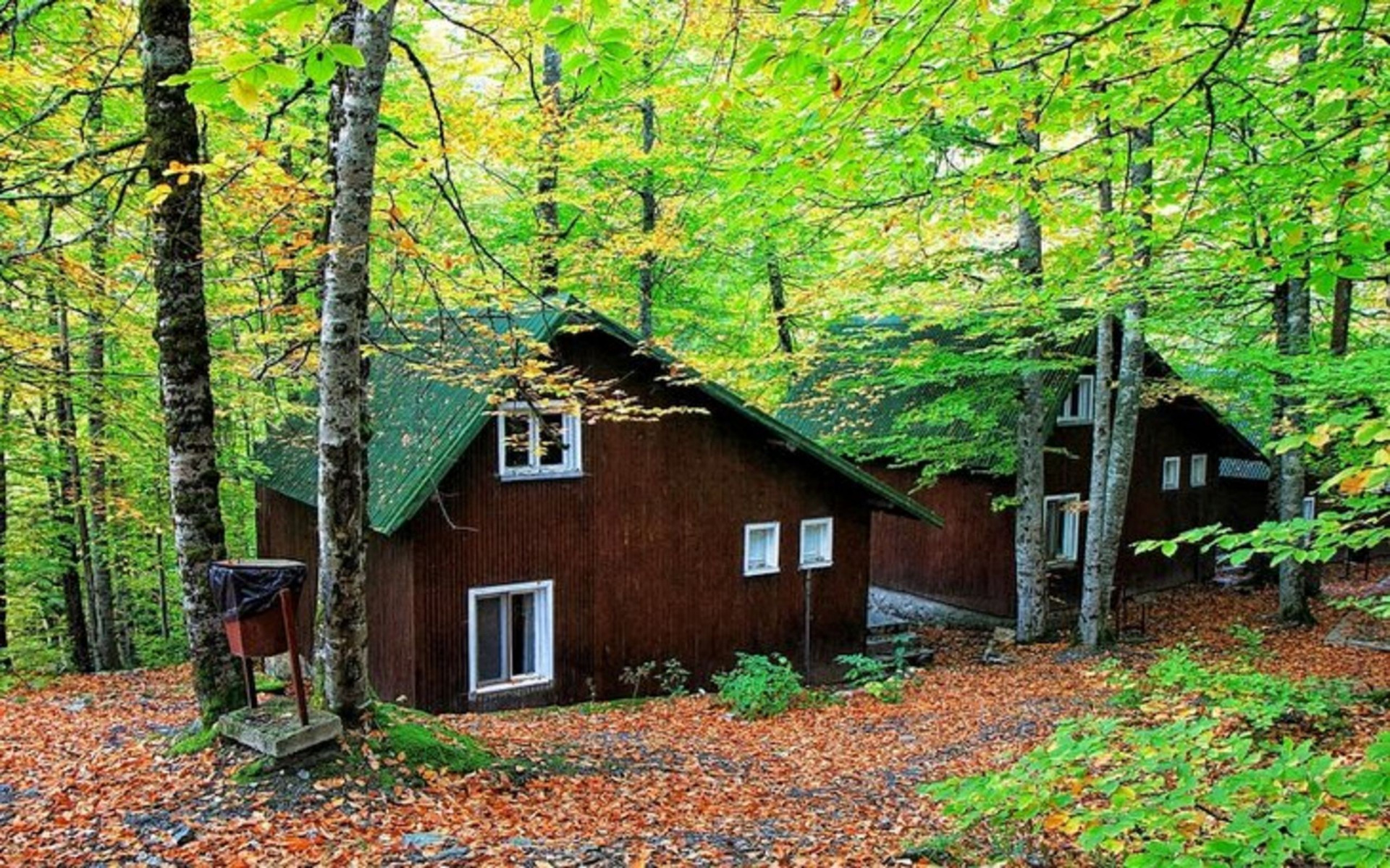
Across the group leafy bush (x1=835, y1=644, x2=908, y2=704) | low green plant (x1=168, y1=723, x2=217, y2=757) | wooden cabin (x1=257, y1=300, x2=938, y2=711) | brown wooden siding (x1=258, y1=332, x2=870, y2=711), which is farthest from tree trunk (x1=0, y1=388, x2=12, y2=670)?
leafy bush (x1=835, y1=644, x2=908, y2=704)

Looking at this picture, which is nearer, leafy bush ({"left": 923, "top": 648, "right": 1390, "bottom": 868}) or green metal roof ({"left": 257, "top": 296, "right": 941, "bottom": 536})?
leafy bush ({"left": 923, "top": 648, "right": 1390, "bottom": 868})

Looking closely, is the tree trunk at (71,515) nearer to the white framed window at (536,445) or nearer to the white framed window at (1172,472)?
the white framed window at (536,445)

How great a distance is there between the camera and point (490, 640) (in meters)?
12.6

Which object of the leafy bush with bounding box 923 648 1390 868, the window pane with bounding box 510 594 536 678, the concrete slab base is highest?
the leafy bush with bounding box 923 648 1390 868

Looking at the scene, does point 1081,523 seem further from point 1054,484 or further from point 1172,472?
point 1172,472

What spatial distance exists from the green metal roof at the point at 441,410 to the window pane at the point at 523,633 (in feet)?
8.39

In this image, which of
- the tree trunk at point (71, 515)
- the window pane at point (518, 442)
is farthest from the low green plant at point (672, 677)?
the tree trunk at point (71, 515)

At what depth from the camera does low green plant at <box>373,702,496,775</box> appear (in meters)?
6.51

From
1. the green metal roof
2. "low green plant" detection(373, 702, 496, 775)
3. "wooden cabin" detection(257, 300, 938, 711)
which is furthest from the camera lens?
"wooden cabin" detection(257, 300, 938, 711)

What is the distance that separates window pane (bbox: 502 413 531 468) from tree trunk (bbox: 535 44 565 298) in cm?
320

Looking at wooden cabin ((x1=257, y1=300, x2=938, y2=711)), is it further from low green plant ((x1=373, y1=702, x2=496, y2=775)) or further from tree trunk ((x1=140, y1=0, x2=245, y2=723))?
low green plant ((x1=373, y1=702, x2=496, y2=775))

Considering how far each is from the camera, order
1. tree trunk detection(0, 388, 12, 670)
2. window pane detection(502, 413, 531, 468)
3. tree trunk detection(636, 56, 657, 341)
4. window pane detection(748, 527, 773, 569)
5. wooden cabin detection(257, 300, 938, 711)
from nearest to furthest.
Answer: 1. wooden cabin detection(257, 300, 938, 711)
2. window pane detection(502, 413, 531, 468)
3. tree trunk detection(0, 388, 12, 670)
4. window pane detection(748, 527, 773, 569)
5. tree trunk detection(636, 56, 657, 341)

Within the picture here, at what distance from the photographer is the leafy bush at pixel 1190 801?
3.54 m

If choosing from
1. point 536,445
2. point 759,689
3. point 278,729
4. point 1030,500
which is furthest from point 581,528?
point 1030,500
